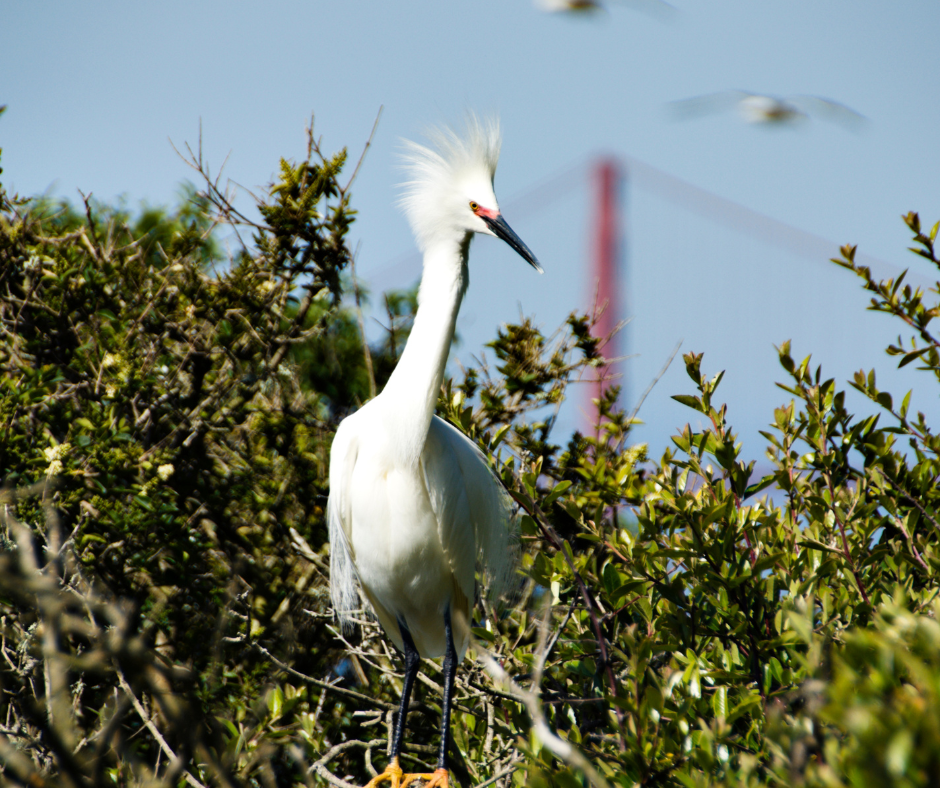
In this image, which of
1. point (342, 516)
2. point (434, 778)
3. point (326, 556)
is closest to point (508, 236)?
point (342, 516)

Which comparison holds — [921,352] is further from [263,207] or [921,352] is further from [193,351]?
[193,351]

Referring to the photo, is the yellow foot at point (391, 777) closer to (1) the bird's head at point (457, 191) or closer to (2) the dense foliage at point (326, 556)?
(2) the dense foliage at point (326, 556)

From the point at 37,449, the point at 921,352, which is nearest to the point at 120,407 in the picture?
the point at 37,449

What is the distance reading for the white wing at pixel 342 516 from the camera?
2730 millimetres

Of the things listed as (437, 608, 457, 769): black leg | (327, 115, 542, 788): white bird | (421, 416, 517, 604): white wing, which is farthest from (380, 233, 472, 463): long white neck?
(437, 608, 457, 769): black leg

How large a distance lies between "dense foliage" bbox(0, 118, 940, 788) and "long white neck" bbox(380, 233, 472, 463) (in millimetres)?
145

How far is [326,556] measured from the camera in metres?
3.23

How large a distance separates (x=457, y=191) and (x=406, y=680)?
1.78m

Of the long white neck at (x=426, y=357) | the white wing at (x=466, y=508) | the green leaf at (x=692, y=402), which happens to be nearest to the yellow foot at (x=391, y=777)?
the white wing at (x=466, y=508)

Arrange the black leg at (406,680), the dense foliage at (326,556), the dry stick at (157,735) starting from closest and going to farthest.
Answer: the dense foliage at (326,556) → the dry stick at (157,735) → the black leg at (406,680)

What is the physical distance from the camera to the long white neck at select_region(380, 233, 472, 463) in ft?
8.31

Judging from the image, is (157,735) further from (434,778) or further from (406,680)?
(406,680)

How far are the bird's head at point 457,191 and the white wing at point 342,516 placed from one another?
0.77 meters

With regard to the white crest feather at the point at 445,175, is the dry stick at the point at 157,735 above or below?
below
